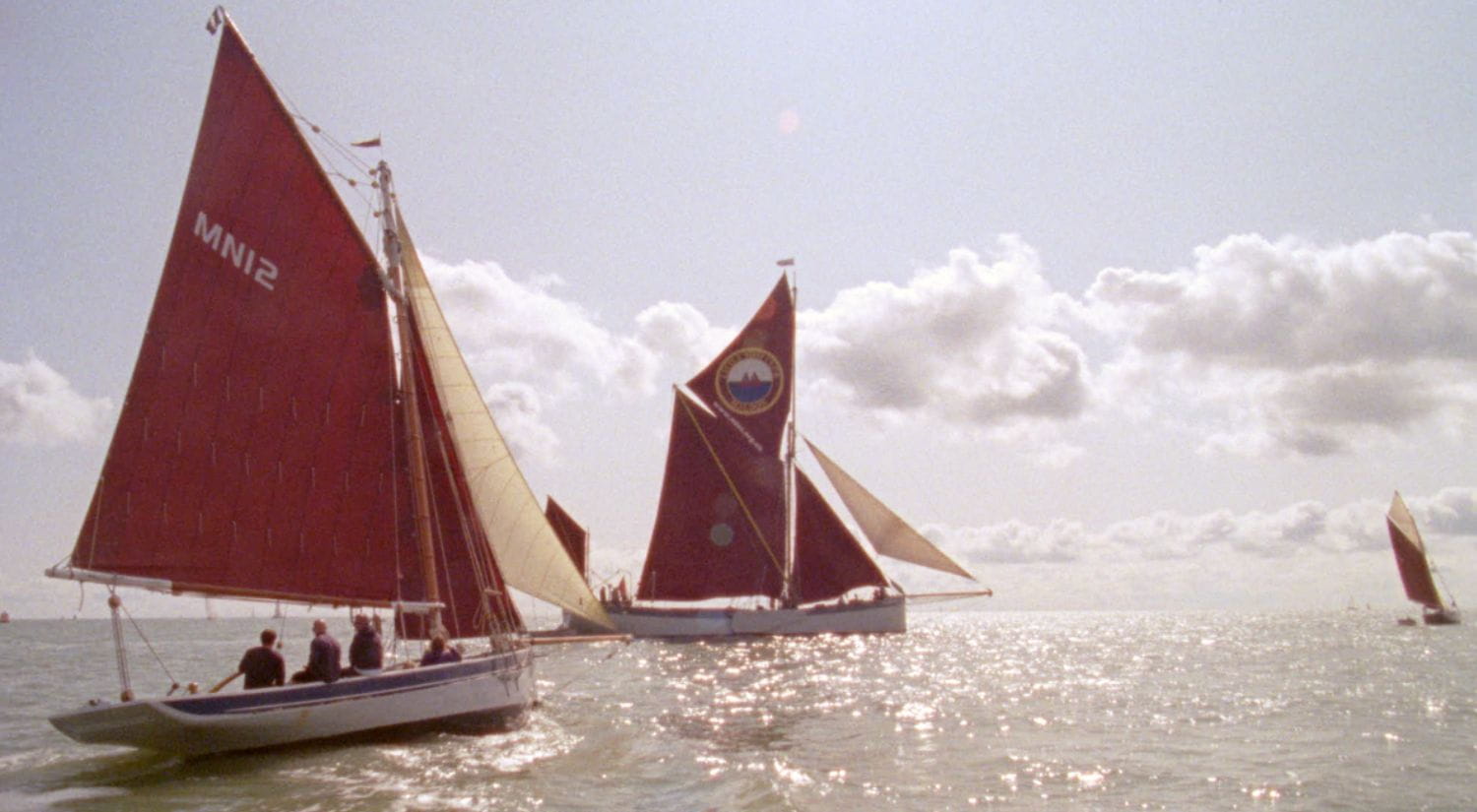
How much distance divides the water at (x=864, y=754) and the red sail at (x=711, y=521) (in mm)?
20733

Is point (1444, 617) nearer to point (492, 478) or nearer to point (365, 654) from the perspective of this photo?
point (492, 478)

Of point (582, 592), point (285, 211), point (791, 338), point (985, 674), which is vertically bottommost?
point (985, 674)

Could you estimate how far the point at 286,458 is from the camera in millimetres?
21125

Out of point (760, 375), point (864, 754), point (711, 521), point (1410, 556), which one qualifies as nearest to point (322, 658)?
point (864, 754)

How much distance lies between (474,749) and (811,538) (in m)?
40.9

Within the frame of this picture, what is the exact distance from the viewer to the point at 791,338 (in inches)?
2552

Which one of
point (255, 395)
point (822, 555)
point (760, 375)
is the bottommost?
point (822, 555)

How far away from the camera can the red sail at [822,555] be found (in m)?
60.2

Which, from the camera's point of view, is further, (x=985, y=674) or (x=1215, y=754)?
(x=985, y=674)

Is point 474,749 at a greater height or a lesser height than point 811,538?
lesser

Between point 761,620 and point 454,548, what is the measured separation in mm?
37190

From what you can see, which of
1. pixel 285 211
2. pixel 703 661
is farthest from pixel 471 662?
pixel 703 661

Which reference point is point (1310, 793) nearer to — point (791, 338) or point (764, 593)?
point (764, 593)

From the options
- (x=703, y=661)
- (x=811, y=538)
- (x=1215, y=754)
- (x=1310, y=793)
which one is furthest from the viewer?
(x=811, y=538)
